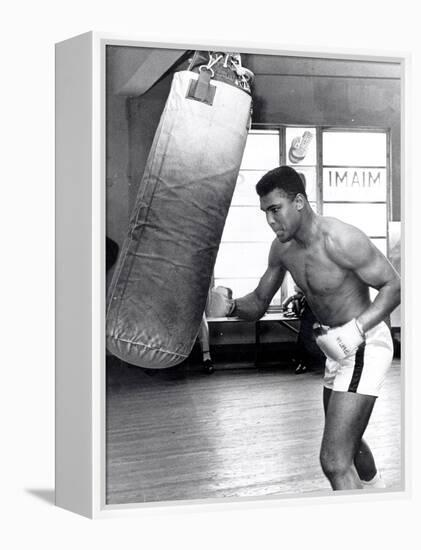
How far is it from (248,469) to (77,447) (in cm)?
87

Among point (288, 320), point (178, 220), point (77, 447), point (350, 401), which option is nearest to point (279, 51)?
point (178, 220)

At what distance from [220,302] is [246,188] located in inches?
23.2

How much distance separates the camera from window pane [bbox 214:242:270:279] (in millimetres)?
5660

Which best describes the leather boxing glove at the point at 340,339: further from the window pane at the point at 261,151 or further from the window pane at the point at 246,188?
the window pane at the point at 261,151

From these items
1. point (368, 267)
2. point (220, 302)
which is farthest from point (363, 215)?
point (220, 302)

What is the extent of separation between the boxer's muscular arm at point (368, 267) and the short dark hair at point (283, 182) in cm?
31

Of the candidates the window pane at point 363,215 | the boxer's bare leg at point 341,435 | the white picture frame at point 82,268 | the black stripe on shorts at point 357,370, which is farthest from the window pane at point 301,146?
the boxer's bare leg at point 341,435

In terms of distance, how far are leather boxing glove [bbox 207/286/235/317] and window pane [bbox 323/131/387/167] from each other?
2.82 ft

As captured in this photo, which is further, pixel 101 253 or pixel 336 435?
pixel 336 435

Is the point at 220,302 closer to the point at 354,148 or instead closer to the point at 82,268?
the point at 82,268

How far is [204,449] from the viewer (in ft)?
18.4

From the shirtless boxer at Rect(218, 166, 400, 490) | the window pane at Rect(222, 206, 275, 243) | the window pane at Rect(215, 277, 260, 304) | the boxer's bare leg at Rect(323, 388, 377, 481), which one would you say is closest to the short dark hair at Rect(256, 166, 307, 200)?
the shirtless boxer at Rect(218, 166, 400, 490)

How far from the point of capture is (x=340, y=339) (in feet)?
19.2

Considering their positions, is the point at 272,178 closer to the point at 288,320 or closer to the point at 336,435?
the point at 288,320
